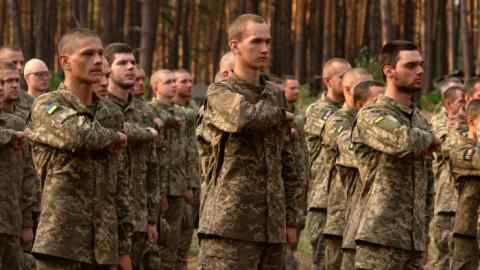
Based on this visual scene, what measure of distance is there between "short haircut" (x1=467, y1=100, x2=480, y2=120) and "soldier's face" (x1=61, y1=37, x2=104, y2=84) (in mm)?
4323

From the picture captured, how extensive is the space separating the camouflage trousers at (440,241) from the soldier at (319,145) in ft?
4.40

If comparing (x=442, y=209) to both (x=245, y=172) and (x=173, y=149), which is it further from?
(x=245, y=172)

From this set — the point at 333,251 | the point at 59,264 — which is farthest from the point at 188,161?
the point at 59,264

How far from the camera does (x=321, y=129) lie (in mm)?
12438

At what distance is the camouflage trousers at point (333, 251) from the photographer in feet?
36.5

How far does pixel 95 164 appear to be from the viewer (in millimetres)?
7527

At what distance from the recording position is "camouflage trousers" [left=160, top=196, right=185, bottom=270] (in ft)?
40.1

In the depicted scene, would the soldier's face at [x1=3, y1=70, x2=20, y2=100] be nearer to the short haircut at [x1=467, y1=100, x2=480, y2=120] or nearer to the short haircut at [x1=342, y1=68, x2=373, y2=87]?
the short haircut at [x1=342, y1=68, x2=373, y2=87]

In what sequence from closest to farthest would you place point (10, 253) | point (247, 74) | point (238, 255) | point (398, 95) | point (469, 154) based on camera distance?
point (238, 255) < point (247, 74) < point (398, 95) < point (10, 253) < point (469, 154)

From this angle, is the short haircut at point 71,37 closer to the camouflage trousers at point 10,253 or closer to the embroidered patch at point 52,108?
the embroidered patch at point 52,108

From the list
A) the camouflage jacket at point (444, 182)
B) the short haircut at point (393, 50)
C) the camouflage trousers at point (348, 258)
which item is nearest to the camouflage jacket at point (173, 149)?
the camouflage jacket at point (444, 182)

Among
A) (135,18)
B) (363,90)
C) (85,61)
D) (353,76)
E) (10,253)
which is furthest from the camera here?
(135,18)

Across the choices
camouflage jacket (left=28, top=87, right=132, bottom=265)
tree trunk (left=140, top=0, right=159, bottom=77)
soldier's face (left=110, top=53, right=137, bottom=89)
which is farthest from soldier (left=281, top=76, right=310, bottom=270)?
tree trunk (left=140, top=0, right=159, bottom=77)

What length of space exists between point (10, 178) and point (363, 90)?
10.4 feet
